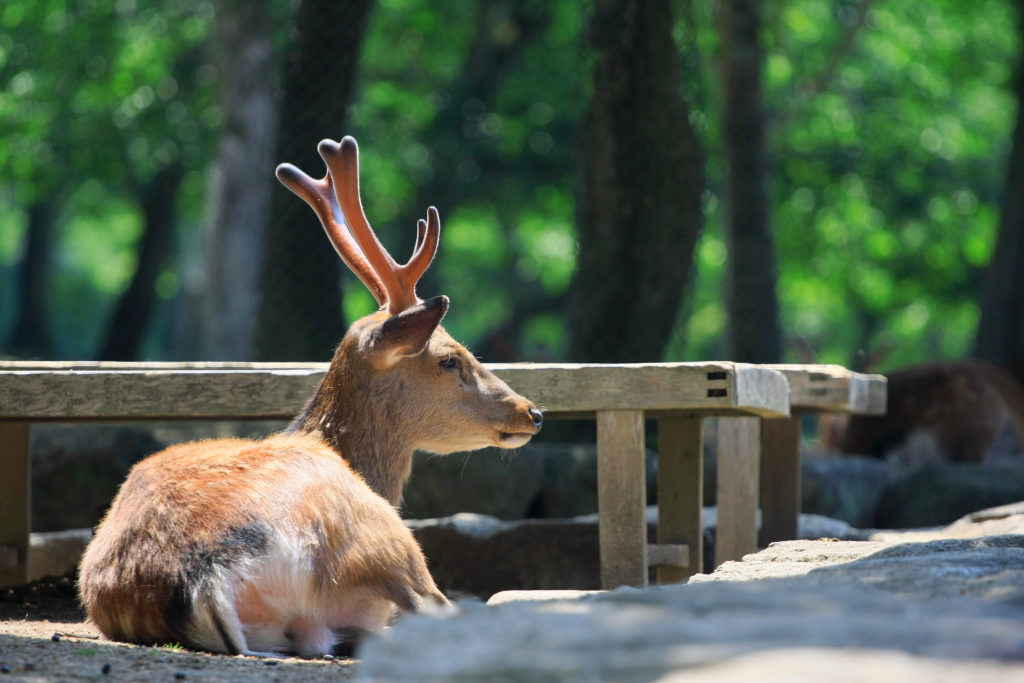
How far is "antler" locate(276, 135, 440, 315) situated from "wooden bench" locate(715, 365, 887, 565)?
1829 millimetres

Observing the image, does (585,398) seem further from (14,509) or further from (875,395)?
(14,509)

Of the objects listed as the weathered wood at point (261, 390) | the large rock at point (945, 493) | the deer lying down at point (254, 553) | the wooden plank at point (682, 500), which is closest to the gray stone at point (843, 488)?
the large rock at point (945, 493)

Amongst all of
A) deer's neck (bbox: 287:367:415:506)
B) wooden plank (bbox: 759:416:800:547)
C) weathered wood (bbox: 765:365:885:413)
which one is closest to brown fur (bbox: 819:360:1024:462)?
wooden plank (bbox: 759:416:800:547)

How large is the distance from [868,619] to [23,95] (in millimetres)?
18829

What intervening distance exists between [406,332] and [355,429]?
0.53 meters

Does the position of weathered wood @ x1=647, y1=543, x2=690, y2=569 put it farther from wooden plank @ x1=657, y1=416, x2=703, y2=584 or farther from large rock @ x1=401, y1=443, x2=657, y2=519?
large rock @ x1=401, y1=443, x2=657, y2=519

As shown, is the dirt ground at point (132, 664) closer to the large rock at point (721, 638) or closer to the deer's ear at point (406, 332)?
the large rock at point (721, 638)

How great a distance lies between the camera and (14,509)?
258 inches

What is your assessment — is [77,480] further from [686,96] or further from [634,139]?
[686,96]

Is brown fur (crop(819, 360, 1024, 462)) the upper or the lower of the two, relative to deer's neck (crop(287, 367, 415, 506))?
lower

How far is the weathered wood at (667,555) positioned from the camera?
6094 millimetres

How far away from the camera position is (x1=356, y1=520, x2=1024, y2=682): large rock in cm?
223

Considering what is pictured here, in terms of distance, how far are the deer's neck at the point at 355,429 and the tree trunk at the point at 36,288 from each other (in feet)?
69.7

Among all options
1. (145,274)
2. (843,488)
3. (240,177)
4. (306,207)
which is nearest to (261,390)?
(306,207)
